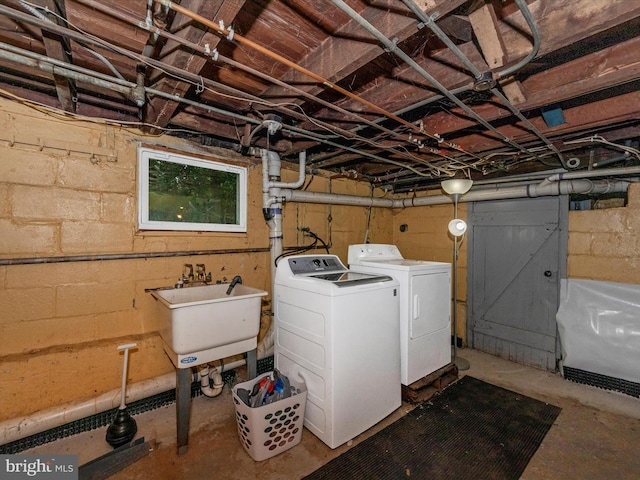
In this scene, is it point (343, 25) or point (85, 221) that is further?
point (85, 221)

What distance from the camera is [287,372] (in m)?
2.36

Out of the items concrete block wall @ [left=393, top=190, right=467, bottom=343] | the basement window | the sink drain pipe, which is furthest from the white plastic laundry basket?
concrete block wall @ [left=393, top=190, right=467, bottom=343]

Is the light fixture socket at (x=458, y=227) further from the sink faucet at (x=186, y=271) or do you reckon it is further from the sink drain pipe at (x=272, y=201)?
the sink faucet at (x=186, y=271)

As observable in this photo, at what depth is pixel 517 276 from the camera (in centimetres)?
345

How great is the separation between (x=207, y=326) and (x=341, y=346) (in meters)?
0.94

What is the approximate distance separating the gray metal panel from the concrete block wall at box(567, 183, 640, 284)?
115 mm

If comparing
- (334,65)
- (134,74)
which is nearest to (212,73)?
(134,74)

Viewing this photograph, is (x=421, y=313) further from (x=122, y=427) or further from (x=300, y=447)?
(x=122, y=427)

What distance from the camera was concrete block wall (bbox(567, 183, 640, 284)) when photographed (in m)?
2.73

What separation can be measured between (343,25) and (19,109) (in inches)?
87.7

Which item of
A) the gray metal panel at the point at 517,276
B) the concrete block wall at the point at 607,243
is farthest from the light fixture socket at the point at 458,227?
the concrete block wall at the point at 607,243

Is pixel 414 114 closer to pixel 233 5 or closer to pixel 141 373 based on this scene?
pixel 233 5

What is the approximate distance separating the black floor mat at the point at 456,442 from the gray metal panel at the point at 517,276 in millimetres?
954

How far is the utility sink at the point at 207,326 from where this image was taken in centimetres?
184
